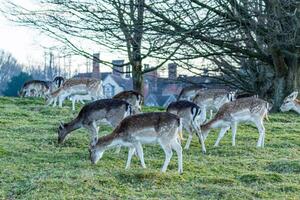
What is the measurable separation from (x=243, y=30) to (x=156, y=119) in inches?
412

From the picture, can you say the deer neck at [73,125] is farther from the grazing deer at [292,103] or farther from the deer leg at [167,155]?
the grazing deer at [292,103]

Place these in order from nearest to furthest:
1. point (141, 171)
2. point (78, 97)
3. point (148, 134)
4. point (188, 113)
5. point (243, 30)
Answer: point (141, 171) → point (148, 134) → point (188, 113) → point (243, 30) → point (78, 97)

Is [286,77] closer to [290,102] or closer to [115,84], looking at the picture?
[290,102]

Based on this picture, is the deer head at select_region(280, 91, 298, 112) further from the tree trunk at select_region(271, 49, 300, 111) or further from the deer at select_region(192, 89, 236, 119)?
the deer at select_region(192, 89, 236, 119)

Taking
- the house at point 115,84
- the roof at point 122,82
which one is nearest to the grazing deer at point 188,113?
the house at point 115,84

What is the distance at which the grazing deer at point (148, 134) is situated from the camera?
10.2 m

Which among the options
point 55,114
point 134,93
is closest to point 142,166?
point 134,93

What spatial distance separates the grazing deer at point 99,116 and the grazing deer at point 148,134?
186 centimetres

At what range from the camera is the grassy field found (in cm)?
862

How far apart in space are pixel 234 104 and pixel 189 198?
5.75 metres

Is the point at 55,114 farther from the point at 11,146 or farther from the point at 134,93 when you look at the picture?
the point at 11,146

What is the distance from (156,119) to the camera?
34.1 ft

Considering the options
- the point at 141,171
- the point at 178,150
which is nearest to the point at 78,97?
the point at 178,150

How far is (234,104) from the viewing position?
45.8ft
